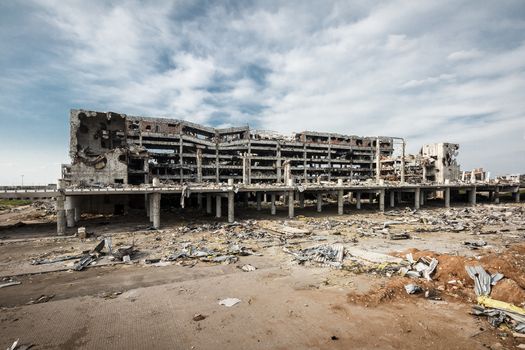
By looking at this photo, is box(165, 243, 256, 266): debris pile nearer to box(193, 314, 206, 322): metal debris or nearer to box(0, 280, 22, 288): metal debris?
box(193, 314, 206, 322): metal debris

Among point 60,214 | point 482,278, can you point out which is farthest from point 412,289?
point 60,214

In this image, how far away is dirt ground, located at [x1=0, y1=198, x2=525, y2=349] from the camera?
8242 mm

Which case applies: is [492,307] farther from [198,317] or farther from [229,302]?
[198,317]

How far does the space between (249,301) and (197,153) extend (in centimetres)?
4627

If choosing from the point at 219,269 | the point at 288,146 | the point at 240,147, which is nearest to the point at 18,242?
the point at 219,269

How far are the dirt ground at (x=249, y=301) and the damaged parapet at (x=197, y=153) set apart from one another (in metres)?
21.7

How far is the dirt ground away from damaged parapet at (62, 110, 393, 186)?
21.7 metres

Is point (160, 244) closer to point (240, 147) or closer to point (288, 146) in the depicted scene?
point (240, 147)

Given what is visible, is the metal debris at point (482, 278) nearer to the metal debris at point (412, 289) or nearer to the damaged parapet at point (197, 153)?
the metal debris at point (412, 289)

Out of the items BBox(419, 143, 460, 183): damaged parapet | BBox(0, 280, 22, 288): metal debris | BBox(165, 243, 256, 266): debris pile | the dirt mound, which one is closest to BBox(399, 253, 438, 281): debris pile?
the dirt mound

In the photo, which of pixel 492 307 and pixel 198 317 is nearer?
pixel 198 317

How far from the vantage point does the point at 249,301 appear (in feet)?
35.7

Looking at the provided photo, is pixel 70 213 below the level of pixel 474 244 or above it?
above

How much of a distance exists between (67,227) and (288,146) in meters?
54.3
